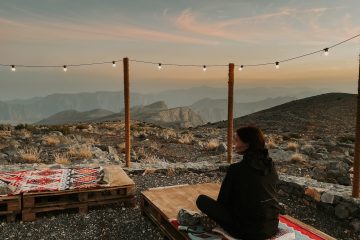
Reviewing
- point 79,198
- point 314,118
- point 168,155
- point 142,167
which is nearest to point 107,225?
point 79,198

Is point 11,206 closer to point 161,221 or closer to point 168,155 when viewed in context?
point 161,221

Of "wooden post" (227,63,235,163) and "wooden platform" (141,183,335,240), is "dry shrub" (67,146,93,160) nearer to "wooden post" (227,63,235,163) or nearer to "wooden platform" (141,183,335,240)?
"wooden post" (227,63,235,163)

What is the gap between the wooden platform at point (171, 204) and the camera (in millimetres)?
5801

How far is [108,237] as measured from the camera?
6.44 m

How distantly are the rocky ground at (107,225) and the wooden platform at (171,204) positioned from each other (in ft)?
1.06

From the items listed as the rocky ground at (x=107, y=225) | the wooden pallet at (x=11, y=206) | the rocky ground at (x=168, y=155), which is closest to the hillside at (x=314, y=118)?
the rocky ground at (x=168, y=155)

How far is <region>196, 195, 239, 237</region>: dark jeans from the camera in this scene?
4742 millimetres

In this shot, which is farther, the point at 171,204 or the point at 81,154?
the point at 81,154

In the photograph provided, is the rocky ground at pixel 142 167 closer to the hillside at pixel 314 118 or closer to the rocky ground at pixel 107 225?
the rocky ground at pixel 107 225

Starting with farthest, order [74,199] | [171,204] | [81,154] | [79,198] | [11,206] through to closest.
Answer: [81,154] < [74,199] < [79,198] < [11,206] < [171,204]

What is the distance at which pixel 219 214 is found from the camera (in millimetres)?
4820

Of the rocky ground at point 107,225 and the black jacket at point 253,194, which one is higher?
the black jacket at point 253,194

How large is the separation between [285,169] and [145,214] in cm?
725

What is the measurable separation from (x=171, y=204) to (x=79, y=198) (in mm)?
2235
